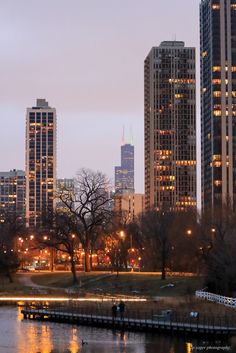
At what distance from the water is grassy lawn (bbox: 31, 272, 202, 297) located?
25761mm

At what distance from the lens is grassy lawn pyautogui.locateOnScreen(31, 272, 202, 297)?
98.3 metres

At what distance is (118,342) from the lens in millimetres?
64688

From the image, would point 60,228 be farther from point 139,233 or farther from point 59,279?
point 139,233

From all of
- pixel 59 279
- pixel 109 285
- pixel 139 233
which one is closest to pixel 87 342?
pixel 109 285

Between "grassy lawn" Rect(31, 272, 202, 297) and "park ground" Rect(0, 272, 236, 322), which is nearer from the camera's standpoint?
"park ground" Rect(0, 272, 236, 322)

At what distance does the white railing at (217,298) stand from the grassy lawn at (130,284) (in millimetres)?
9029

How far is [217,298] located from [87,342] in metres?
19.5

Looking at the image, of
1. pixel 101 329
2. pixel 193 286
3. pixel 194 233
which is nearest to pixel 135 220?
pixel 194 233

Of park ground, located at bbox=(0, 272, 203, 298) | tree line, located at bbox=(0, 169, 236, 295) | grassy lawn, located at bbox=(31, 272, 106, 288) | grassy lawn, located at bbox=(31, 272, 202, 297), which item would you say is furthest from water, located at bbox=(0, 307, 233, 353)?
grassy lawn, located at bbox=(31, 272, 106, 288)

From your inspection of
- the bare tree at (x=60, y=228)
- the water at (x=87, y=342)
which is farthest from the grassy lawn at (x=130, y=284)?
the water at (x=87, y=342)

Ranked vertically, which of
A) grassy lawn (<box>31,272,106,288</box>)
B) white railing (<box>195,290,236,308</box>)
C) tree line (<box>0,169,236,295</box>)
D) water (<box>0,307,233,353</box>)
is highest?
tree line (<box>0,169,236,295</box>)

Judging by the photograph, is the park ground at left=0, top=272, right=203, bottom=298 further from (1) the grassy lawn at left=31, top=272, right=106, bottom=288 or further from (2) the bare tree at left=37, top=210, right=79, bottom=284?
(2) the bare tree at left=37, top=210, right=79, bottom=284

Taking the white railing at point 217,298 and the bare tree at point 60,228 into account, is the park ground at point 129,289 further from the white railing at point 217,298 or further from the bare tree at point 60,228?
the bare tree at point 60,228

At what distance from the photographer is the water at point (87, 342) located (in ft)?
198
